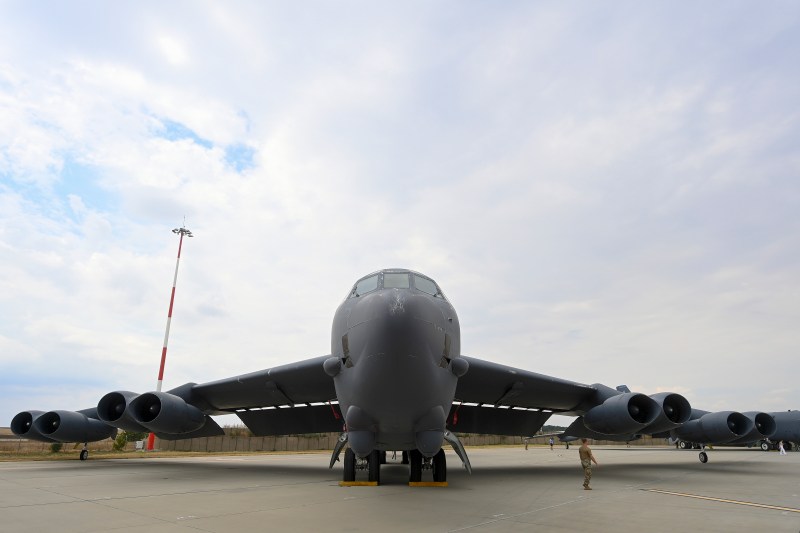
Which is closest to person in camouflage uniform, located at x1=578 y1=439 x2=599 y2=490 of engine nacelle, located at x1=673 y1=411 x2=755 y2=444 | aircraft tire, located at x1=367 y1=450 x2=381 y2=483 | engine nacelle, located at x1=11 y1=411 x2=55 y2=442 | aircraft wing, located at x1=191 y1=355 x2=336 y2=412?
aircraft tire, located at x1=367 y1=450 x2=381 y2=483

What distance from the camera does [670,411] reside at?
39.7ft

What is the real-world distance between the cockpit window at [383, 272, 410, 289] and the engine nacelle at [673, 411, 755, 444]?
447 inches

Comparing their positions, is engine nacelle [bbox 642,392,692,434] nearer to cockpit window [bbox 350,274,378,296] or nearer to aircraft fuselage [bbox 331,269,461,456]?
aircraft fuselage [bbox 331,269,461,456]

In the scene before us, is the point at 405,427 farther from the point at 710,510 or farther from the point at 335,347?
the point at 710,510

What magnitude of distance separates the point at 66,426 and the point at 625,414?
16074mm

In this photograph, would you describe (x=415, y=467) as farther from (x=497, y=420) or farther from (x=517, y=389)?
(x=497, y=420)

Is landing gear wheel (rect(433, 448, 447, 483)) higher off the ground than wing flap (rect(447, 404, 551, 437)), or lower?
lower

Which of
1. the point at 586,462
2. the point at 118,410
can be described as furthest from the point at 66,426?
the point at 586,462

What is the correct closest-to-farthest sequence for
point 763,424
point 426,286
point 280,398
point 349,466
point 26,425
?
1. point 426,286
2. point 349,466
3. point 280,398
4. point 26,425
5. point 763,424

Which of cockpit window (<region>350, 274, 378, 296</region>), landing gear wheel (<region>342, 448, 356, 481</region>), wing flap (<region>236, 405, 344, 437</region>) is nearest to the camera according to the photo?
cockpit window (<region>350, 274, 378, 296</region>)

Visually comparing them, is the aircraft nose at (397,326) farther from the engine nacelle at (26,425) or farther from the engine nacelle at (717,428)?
the engine nacelle at (26,425)

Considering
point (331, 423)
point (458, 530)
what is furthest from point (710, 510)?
point (331, 423)

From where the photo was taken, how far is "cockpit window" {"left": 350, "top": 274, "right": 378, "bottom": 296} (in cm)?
858

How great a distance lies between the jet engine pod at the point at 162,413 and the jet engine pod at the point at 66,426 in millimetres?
4163
